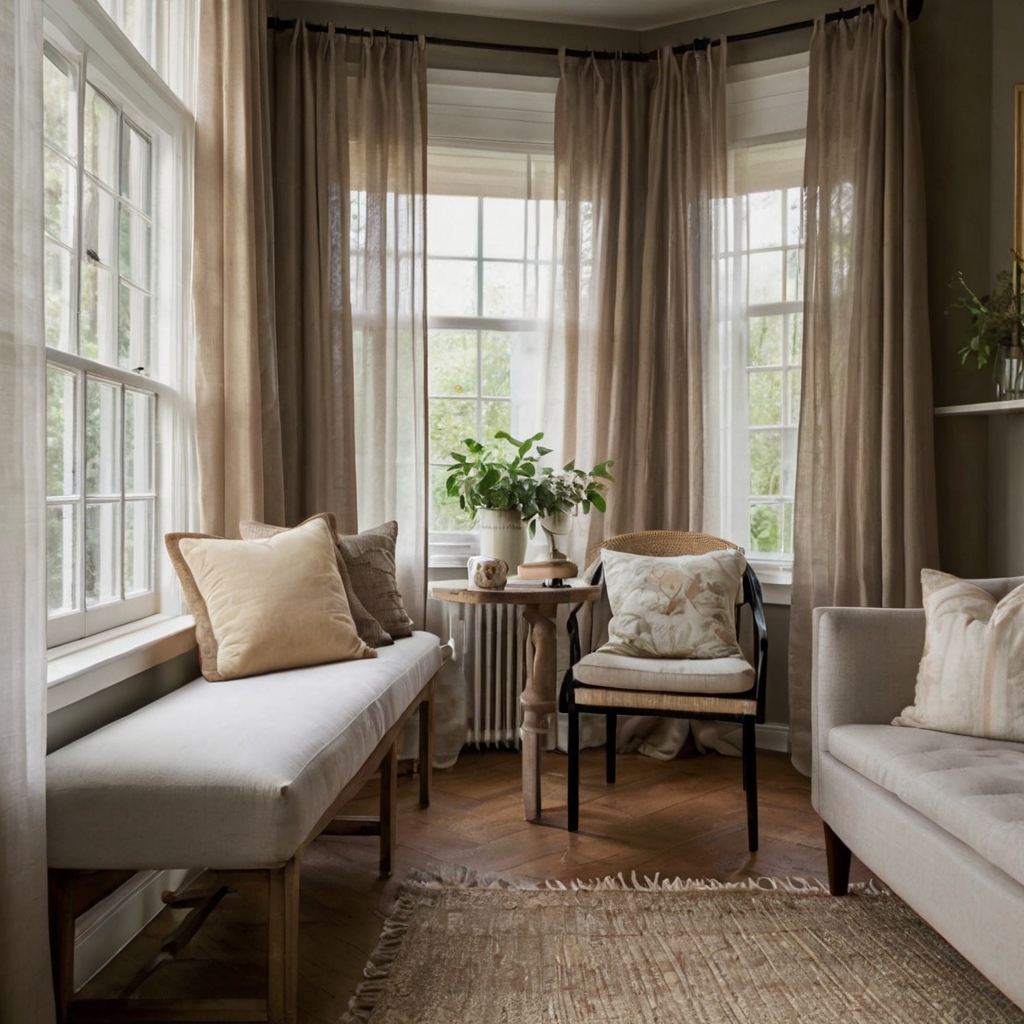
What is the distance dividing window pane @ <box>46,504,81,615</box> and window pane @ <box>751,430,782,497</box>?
2642mm

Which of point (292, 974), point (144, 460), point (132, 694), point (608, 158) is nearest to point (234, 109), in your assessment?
point (144, 460)

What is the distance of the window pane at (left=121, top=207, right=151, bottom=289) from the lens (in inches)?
104

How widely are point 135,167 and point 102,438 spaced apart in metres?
0.82

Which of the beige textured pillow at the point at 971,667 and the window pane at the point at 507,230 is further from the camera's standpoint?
the window pane at the point at 507,230

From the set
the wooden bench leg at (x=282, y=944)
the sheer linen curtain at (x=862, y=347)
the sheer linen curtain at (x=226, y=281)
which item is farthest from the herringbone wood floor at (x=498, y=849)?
the sheer linen curtain at (x=226, y=281)

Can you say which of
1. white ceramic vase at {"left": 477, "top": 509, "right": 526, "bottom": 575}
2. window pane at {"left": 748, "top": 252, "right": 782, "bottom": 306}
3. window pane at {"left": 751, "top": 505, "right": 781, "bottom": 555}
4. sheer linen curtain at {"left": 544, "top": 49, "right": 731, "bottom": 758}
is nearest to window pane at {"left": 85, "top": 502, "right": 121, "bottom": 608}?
white ceramic vase at {"left": 477, "top": 509, "right": 526, "bottom": 575}

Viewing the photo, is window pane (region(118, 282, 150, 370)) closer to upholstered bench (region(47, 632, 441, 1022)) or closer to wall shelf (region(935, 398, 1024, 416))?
upholstered bench (region(47, 632, 441, 1022))

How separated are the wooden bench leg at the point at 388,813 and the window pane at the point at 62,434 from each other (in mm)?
1053

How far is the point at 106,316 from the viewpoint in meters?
2.52

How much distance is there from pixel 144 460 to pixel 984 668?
2290mm

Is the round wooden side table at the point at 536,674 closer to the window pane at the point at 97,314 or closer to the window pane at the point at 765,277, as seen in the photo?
the window pane at the point at 97,314

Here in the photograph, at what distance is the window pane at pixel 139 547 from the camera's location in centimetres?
267

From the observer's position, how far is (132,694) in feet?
7.48

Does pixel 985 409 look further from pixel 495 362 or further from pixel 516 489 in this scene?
pixel 495 362
